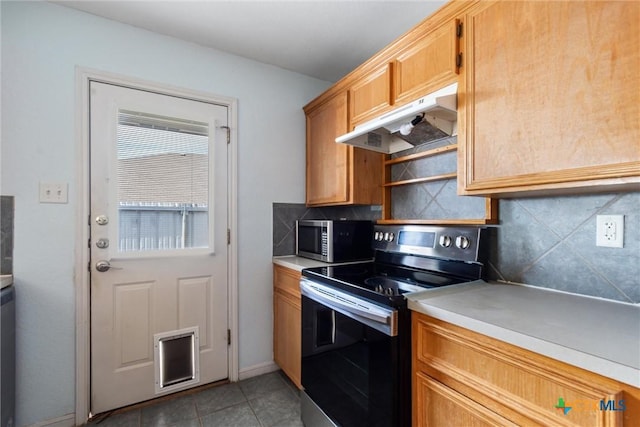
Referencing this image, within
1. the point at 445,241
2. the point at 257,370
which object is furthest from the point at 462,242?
the point at 257,370

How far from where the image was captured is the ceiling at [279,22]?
1.62m

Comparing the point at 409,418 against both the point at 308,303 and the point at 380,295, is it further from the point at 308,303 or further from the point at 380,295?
the point at 308,303

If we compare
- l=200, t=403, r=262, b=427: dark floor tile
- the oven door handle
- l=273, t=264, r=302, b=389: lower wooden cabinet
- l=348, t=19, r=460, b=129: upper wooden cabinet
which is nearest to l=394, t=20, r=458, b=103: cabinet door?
l=348, t=19, r=460, b=129: upper wooden cabinet

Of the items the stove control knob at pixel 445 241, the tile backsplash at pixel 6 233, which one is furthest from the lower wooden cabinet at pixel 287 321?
the tile backsplash at pixel 6 233

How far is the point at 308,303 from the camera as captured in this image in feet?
5.33

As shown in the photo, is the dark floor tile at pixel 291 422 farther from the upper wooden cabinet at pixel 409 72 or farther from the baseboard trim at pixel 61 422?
the upper wooden cabinet at pixel 409 72

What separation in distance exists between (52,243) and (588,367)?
7.58ft

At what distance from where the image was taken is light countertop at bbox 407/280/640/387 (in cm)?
65

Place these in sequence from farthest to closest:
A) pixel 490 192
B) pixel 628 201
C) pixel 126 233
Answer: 1. pixel 126 233
2. pixel 490 192
3. pixel 628 201

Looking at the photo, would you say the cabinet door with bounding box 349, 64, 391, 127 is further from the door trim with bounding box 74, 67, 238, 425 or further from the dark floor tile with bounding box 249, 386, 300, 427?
the dark floor tile with bounding box 249, 386, 300, 427

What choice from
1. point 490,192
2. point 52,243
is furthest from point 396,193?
point 52,243

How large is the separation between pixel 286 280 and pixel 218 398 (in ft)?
2.83

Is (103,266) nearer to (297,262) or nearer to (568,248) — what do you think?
(297,262)

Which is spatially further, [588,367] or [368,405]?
[368,405]
